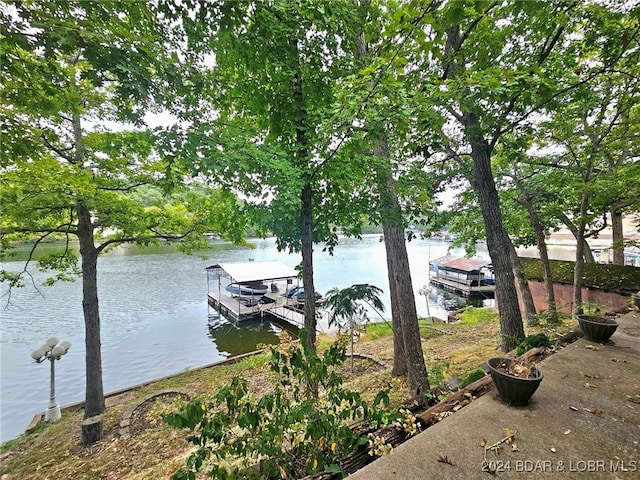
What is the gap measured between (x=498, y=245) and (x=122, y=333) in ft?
48.2

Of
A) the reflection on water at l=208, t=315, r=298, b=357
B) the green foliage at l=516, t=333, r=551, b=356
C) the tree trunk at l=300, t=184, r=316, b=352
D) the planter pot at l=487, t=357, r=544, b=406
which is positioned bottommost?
the reflection on water at l=208, t=315, r=298, b=357

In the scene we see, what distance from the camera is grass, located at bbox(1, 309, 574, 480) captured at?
3776mm

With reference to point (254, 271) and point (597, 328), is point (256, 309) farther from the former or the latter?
point (597, 328)

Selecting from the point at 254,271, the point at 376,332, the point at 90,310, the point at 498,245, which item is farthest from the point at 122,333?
the point at 498,245

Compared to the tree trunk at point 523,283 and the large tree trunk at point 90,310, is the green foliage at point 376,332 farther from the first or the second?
the large tree trunk at point 90,310

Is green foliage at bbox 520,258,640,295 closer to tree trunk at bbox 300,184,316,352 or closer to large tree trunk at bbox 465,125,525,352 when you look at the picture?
large tree trunk at bbox 465,125,525,352

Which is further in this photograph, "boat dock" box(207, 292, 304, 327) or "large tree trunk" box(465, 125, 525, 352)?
"boat dock" box(207, 292, 304, 327)

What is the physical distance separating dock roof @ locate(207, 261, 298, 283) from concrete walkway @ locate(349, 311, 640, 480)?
40.4 feet

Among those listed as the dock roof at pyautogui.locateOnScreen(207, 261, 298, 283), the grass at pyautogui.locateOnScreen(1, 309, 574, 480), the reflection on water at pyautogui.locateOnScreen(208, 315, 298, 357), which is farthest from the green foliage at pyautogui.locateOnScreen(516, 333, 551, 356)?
the dock roof at pyautogui.locateOnScreen(207, 261, 298, 283)

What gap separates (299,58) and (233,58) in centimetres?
66

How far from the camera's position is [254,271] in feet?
49.6

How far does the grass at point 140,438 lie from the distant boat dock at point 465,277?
46.2ft

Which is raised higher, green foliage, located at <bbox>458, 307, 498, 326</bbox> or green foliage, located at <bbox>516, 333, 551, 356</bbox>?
green foliage, located at <bbox>516, 333, 551, 356</bbox>

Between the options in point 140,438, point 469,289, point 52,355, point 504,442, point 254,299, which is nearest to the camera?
point 504,442
